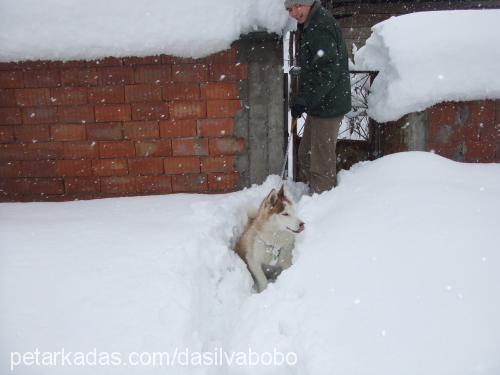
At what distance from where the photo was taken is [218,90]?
4070 mm

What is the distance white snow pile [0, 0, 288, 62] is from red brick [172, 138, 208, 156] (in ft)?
2.83

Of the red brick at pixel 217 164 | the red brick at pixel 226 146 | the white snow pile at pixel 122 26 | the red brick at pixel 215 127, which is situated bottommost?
the red brick at pixel 217 164

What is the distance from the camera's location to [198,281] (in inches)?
108

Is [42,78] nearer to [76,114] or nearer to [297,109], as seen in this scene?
→ [76,114]

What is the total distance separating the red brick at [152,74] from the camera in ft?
13.0

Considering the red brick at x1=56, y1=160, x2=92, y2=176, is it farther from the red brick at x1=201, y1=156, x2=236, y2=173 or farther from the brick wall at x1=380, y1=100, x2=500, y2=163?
the brick wall at x1=380, y1=100, x2=500, y2=163

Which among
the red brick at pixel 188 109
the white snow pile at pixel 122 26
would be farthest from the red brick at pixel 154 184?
the white snow pile at pixel 122 26

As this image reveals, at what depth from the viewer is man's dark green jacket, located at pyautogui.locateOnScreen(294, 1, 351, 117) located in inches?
149

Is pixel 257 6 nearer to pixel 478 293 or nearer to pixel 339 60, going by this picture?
pixel 339 60

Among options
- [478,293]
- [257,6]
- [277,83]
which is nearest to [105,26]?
[257,6]

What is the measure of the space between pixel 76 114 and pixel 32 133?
504 mm

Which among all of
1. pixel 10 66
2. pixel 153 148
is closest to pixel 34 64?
pixel 10 66

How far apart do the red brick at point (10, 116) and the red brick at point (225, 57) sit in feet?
6.67

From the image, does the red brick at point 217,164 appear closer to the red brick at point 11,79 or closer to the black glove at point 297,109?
the black glove at point 297,109
